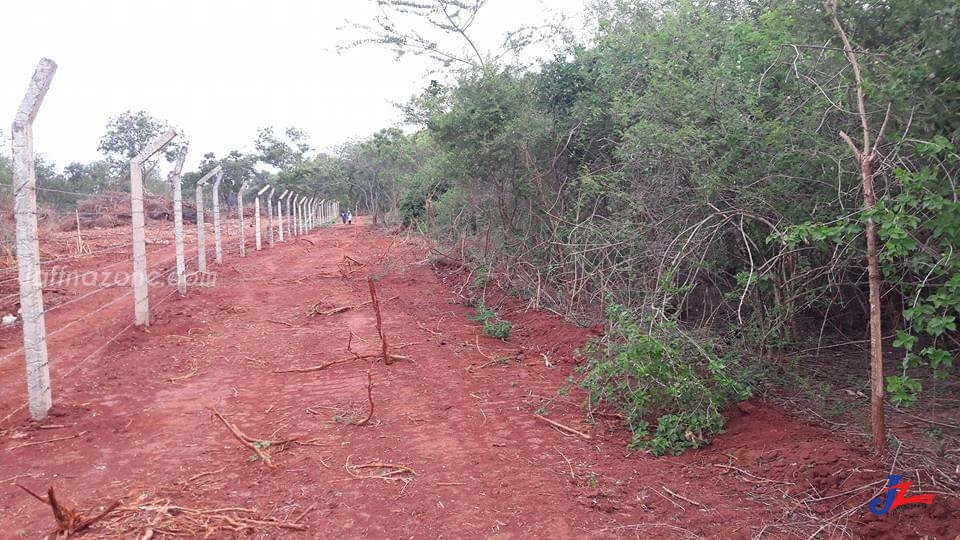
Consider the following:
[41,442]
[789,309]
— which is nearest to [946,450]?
[789,309]

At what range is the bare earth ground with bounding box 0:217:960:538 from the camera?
3.49 metres

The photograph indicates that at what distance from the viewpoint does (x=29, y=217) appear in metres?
5.02

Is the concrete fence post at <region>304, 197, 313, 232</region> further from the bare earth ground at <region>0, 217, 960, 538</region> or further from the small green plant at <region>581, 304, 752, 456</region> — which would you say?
the small green plant at <region>581, 304, 752, 456</region>

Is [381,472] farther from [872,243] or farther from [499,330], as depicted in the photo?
[499,330]

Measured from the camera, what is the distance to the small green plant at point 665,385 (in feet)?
15.1

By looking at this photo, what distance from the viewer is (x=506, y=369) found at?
7168mm

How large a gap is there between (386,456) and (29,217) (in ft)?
10.9

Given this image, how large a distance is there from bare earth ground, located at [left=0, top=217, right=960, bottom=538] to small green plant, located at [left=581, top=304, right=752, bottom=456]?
0.16 meters

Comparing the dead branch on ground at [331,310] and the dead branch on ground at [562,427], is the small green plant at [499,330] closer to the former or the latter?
the dead branch on ground at [331,310]

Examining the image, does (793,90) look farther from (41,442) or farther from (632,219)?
(41,442)

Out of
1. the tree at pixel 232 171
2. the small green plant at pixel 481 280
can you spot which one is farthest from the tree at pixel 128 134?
the small green plant at pixel 481 280

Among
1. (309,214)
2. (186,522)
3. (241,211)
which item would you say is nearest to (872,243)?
(186,522)

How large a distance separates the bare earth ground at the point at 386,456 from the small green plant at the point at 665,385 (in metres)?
0.16

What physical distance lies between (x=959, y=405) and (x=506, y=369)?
4036 mm
